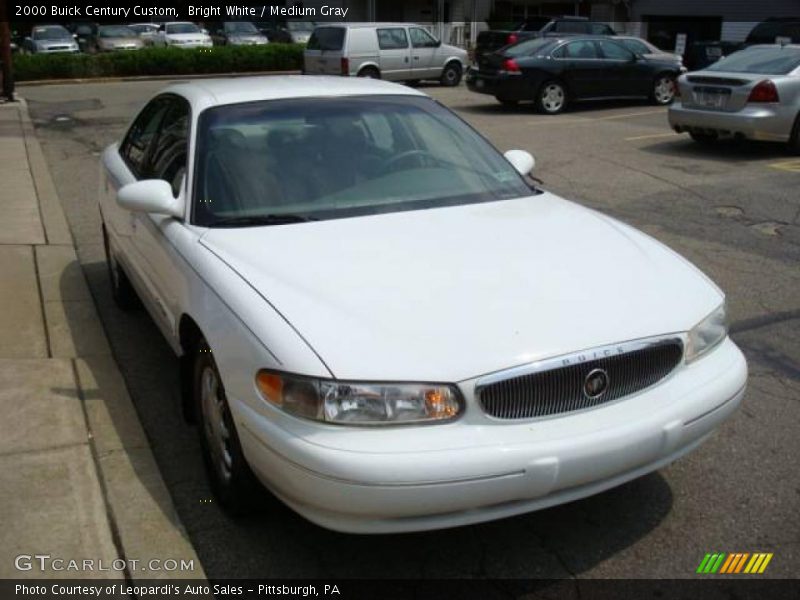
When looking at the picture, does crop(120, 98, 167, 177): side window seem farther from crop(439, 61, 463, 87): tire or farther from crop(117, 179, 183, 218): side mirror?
crop(439, 61, 463, 87): tire

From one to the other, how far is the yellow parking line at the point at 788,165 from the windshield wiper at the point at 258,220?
8459mm

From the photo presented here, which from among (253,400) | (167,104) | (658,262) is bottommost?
(253,400)

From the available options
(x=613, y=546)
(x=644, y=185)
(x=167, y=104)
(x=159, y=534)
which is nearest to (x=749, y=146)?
(x=644, y=185)

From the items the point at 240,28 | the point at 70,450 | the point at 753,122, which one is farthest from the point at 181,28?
the point at 70,450

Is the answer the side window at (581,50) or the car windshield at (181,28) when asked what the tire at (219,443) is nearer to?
the side window at (581,50)

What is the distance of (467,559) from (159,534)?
1.14 meters

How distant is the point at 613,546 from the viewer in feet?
10.4

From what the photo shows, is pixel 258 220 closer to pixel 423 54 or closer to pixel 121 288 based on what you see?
pixel 121 288

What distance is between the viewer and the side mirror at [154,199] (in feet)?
12.5

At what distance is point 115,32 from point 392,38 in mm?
14176

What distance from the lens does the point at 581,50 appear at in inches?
647

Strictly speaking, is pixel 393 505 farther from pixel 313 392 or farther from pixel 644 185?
pixel 644 185

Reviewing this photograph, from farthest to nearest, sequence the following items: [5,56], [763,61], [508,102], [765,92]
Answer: [5,56], [508,102], [763,61], [765,92]

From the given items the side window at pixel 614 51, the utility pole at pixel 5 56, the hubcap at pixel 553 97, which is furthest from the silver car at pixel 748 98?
the utility pole at pixel 5 56
